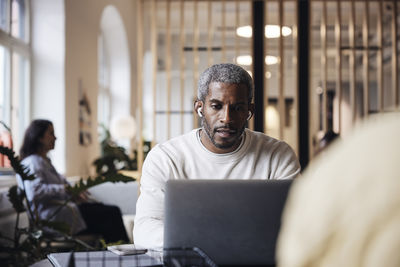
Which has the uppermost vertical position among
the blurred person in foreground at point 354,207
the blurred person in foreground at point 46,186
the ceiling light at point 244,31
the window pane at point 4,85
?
the ceiling light at point 244,31

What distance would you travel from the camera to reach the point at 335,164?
1.18ft

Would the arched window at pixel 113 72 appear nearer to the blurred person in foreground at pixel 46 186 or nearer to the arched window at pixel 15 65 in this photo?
the arched window at pixel 15 65

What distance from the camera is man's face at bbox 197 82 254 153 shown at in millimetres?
1736

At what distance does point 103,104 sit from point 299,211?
9.32m

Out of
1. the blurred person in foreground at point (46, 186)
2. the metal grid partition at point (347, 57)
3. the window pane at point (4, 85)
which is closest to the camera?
the blurred person in foreground at point (46, 186)

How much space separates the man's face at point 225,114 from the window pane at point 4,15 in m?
3.80

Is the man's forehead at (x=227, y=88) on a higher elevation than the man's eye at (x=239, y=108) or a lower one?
higher

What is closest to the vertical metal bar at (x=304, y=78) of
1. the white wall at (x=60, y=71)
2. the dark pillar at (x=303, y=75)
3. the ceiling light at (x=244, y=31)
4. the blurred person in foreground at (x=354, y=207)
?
the dark pillar at (x=303, y=75)

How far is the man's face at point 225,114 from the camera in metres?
1.74

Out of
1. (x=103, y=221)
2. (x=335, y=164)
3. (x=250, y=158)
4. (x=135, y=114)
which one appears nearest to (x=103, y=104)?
(x=135, y=114)

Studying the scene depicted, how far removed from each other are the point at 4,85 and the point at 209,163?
3781mm

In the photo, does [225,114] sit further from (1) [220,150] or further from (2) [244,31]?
(2) [244,31]

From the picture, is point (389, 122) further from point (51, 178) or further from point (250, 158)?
point (51, 178)

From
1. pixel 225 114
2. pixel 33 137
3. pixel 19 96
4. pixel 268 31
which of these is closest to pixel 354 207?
pixel 225 114
